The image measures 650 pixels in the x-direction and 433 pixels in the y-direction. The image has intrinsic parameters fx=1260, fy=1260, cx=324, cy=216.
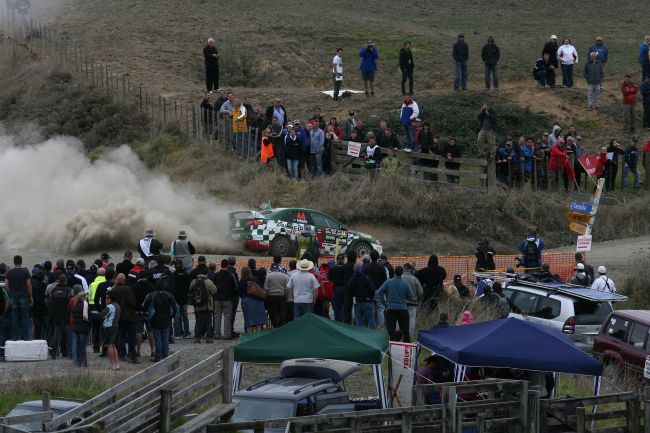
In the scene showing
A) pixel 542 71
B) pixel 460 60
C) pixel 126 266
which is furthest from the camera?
pixel 542 71

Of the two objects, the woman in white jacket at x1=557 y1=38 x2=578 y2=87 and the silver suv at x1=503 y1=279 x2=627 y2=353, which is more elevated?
the woman in white jacket at x1=557 y1=38 x2=578 y2=87

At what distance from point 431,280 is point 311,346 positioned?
691 centimetres

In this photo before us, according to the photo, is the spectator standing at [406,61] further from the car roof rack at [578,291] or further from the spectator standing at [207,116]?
the car roof rack at [578,291]

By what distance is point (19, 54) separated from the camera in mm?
46375

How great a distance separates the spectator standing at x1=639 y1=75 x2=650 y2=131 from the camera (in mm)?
41188

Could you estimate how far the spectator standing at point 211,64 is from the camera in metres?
41.0

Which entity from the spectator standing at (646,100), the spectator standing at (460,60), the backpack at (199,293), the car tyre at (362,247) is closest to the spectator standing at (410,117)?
the spectator standing at (460,60)

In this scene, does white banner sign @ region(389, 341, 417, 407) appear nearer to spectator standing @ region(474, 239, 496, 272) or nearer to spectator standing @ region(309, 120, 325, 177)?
spectator standing @ region(474, 239, 496, 272)

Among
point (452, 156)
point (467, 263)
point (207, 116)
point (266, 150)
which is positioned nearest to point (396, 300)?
point (467, 263)

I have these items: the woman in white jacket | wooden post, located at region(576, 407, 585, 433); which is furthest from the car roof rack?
the woman in white jacket

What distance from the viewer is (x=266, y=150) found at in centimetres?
3641

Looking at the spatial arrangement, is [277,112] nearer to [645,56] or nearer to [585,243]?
[585,243]

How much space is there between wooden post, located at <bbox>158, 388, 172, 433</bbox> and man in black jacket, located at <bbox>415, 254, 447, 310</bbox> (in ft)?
30.6

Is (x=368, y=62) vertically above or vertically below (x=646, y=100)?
above
